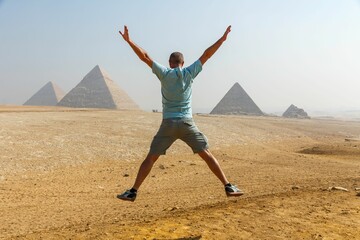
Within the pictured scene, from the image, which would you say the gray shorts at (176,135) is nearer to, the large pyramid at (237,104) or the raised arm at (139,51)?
the raised arm at (139,51)

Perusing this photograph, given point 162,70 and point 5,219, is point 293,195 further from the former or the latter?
point 5,219

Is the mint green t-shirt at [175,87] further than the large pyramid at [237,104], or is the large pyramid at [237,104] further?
the large pyramid at [237,104]

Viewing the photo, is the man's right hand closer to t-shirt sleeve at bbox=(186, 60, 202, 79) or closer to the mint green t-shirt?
the mint green t-shirt

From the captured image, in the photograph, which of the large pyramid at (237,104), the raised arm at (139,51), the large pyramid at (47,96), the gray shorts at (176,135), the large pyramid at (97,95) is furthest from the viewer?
the large pyramid at (47,96)

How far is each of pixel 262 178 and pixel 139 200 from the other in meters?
3.99

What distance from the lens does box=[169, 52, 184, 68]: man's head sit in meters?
5.02

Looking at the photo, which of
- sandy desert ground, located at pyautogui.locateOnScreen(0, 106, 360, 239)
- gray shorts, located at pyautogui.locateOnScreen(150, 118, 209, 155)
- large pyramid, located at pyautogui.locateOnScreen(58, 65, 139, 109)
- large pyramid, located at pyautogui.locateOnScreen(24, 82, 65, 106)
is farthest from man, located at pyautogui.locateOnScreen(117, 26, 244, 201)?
large pyramid, located at pyautogui.locateOnScreen(24, 82, 65, 106)

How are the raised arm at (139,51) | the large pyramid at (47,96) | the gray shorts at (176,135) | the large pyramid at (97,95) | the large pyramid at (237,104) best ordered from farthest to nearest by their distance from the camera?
the large pyramid at (47,96) → the large pyramid at (97,95) → the large pyramid at (237,104) → the raised arm at (139,51) → the gray shorts at (176,135)

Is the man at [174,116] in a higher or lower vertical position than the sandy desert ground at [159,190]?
higher

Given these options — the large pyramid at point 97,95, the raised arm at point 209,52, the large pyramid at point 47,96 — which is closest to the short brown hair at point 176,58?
the raised arm at point 209,52

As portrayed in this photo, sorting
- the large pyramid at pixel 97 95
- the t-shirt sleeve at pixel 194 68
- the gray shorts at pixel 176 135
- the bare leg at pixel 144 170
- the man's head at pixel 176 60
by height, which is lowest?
the bare leg at pixel 144 170

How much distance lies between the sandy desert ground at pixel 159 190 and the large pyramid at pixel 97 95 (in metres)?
62.1

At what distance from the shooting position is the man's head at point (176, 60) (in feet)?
16.5

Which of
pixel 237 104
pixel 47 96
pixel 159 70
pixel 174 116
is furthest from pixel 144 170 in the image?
pixel 47 96
